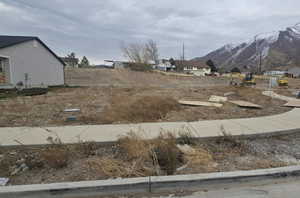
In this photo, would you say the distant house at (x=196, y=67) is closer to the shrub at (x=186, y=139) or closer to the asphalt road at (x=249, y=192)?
Answer: the shrub at (x=186, y=139)

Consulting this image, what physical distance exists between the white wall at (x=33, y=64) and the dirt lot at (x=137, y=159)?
16.8m

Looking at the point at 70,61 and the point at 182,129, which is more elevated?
the point at 70,61

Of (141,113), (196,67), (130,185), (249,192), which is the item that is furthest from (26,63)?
(196,67)

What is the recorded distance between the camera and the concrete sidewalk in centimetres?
406

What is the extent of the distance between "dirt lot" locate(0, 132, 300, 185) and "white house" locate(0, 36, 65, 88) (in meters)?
16.5

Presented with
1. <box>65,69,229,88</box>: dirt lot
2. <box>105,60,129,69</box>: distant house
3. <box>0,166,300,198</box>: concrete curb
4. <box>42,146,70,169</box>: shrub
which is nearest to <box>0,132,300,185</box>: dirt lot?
<box>42,146,70,169</box>: shrub

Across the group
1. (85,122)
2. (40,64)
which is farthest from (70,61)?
(85,122)

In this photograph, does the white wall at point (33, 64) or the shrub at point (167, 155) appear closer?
the shrub at point (167, 155)

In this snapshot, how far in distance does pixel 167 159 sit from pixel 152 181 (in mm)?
612

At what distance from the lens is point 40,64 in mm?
19141

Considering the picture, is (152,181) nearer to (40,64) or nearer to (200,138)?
(200,138)

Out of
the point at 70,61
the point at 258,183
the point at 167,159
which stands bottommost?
the point at 258,183

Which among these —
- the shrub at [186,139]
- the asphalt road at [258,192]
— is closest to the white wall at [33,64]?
the shrub at [186,139]

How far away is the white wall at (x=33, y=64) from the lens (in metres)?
16.5
